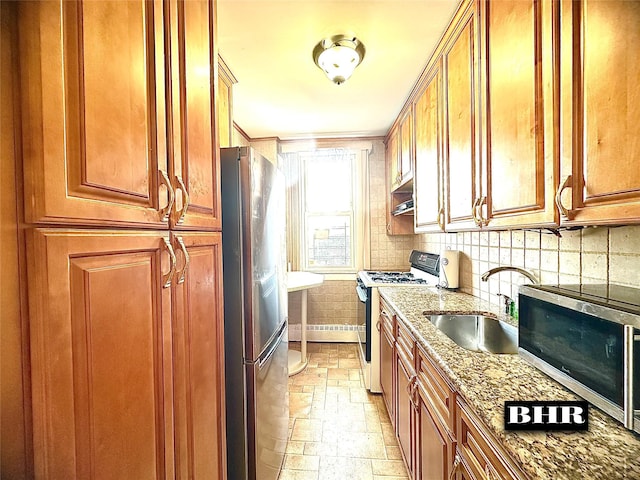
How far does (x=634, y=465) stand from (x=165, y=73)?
1436 millimetres

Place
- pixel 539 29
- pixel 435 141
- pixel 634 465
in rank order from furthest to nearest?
pixel 435 141 < pixel 539 29 < pixel 634 465

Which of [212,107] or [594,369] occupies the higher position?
[212,107]

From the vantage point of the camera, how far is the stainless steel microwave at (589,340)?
0.67 m

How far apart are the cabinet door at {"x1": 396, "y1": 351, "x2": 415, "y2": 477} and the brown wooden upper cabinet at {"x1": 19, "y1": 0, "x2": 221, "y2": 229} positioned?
4.45 ft

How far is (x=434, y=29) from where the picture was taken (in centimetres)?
170

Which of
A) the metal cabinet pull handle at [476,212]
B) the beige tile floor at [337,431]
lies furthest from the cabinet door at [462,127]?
the beige tile floor at [337,431]

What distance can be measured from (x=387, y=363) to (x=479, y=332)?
84cm

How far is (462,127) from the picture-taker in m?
1.58

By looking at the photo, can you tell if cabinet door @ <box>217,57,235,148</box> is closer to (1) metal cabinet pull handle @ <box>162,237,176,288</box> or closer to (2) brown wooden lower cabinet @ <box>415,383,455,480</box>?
(1) metal cabinet pull handle @ <box>162,237,176,288</box>

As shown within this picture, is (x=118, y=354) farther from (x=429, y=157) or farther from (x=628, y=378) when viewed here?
(x=429, y=157)

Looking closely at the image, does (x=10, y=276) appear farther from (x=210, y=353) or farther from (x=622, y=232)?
(x=622, y=232)

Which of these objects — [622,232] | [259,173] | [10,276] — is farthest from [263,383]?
[622,232]

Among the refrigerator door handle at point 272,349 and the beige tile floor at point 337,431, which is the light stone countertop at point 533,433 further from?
the beige tile floor at point 337,431

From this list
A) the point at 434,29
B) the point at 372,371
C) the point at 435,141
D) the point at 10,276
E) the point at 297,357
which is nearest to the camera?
the point at 10,276
